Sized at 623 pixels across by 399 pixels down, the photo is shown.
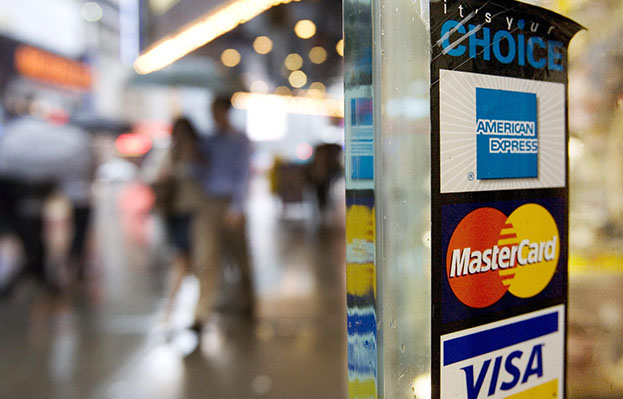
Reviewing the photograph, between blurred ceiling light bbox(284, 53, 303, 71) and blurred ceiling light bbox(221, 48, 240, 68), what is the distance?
1047 mm

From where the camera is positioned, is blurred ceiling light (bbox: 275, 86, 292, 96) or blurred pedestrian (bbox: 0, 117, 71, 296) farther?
blurred ceiling light (bbox: 275, 86, 292, 96)

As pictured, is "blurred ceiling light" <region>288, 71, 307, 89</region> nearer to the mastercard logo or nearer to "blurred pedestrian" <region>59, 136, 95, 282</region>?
"blurred pedestrian" <region>59, 136, 95, 282</region>

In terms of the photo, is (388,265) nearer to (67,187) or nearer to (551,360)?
(551,360)

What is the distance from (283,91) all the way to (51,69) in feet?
24.0

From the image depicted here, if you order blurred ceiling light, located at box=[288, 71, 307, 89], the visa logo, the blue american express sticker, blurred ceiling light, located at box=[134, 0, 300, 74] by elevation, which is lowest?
the visa logo

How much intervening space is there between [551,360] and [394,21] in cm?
113

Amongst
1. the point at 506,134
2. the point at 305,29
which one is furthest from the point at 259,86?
the point at 506,134

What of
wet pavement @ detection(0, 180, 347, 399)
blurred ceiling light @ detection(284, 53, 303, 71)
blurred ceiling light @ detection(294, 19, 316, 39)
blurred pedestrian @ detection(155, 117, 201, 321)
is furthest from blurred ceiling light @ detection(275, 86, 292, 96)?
blurred pedestrian @ detection(155, 117, 201, 321)

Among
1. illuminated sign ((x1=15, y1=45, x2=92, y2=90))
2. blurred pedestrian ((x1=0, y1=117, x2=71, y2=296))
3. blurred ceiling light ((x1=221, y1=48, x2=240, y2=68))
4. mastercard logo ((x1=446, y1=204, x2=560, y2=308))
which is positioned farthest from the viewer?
illuminated sign ((x1=15, y1=45, x2=92, y2=90))

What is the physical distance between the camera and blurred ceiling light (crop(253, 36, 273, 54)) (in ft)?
31.2

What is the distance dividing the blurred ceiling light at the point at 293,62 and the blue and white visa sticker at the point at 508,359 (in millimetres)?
10156

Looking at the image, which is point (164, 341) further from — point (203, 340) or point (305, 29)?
point (305, 29)

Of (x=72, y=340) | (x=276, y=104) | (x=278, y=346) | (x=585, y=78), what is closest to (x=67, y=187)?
(x=72, y=340)

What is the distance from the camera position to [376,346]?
1.41 meters
